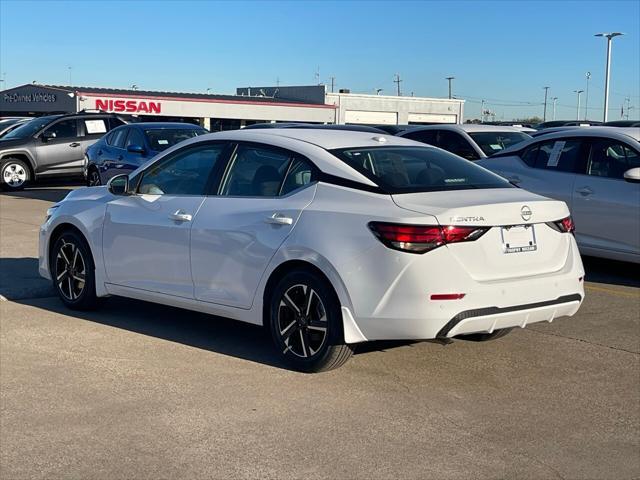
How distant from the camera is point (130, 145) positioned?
15.8 m

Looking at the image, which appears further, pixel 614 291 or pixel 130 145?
pixel 130 145

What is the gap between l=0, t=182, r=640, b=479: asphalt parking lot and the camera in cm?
444

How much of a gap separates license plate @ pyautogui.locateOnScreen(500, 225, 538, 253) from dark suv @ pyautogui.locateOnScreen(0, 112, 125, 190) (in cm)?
1600

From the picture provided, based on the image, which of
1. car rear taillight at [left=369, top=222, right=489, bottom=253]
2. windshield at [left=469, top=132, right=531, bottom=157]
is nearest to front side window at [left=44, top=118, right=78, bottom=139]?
windshield at [left=469, top=132, right=531, bottom=157]

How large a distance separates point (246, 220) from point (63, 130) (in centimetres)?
1527

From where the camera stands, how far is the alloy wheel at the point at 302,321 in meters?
5.73

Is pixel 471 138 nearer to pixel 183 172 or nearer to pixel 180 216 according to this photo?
pixel 183 172

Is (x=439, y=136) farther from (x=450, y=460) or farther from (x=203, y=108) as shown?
(x=203, y=108)

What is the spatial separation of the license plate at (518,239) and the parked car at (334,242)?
0.01 metres

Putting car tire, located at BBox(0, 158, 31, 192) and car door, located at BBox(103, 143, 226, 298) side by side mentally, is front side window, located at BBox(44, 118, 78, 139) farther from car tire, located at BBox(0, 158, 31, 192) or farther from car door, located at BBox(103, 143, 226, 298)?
car door, located at BBox(103, 143, 226, 298)

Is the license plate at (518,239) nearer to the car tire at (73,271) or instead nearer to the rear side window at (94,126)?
the car tire at (73,271)

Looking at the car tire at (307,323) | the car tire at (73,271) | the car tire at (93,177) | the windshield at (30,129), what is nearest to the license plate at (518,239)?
the car tire at (307,323)

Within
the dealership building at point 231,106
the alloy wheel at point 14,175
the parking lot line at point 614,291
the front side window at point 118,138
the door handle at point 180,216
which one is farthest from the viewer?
the dealership building at point 231,106

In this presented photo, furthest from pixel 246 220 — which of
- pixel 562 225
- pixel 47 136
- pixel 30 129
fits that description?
pixel 30 129
